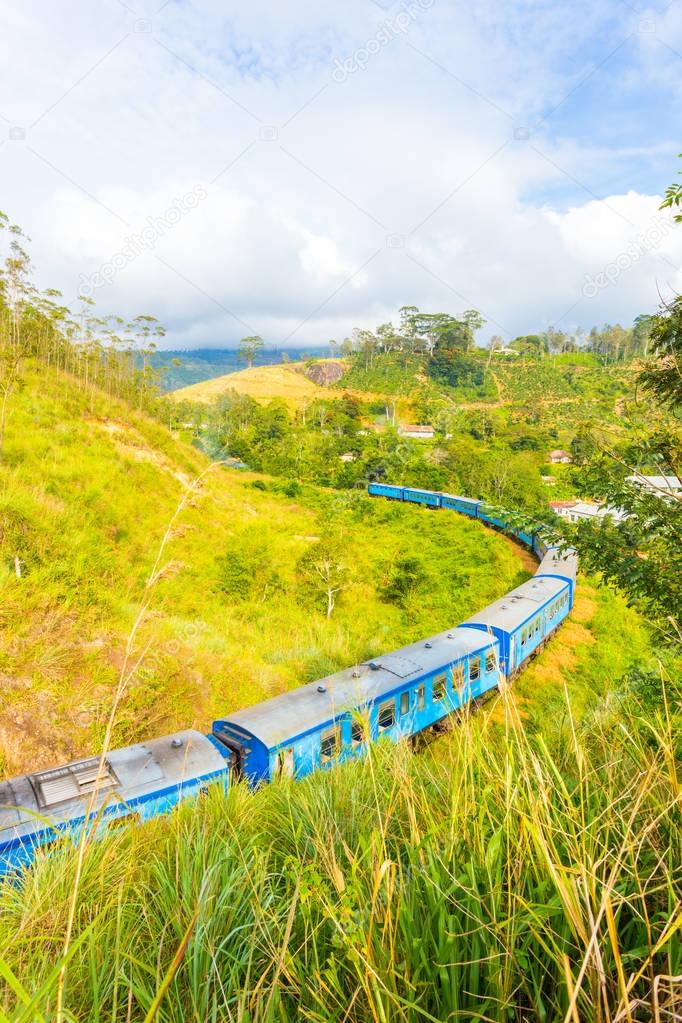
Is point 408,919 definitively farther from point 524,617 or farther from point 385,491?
point 385,491

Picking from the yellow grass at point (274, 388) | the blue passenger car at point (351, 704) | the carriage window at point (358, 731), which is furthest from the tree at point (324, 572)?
the yellow grass at point (274, 388)

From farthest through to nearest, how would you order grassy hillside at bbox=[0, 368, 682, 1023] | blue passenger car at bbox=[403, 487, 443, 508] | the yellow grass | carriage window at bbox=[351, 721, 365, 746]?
the yellow grass < blue passenger car at bbox=[403, 487, 443, 508] < carriage window at bbox=[351, 721, 365, 746] < grassy hillside at bbox=[0, 368, 682, 1023]

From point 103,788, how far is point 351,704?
2.55 m

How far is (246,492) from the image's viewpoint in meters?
28.7

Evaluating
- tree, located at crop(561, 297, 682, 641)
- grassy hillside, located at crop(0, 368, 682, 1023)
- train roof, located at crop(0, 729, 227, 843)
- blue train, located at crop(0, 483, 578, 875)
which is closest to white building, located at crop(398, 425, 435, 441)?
grassy hillside, located at crop(0, 368, 682, 1023)

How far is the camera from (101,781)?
4.56 metres

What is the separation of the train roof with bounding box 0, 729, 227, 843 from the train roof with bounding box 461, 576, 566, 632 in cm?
600

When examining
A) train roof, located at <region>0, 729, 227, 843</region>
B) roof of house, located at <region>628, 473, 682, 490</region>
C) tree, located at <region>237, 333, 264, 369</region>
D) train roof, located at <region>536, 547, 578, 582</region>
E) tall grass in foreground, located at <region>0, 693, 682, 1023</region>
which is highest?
tree, located at <region>237, 333, 264, 369</region>

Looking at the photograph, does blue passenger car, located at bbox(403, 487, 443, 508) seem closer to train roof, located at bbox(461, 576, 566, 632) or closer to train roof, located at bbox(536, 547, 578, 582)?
train roof, located at bbox(536, 547, 578, 582)

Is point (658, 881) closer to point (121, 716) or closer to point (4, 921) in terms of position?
point (4, 921)

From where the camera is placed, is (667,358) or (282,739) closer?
(667,358)

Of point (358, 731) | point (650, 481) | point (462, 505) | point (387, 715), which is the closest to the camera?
point (650, 481)

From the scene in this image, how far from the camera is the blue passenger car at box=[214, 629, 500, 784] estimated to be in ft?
19.3

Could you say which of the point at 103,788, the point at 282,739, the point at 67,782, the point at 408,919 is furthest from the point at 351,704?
the point at 408,919
